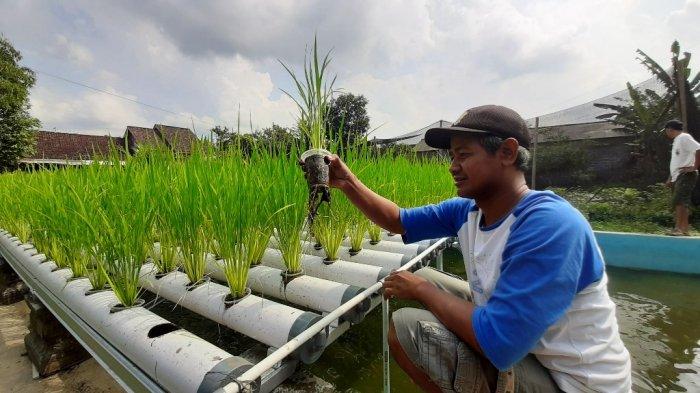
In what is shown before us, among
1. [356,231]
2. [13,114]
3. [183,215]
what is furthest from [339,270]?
[13,114]

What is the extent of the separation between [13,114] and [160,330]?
75.3ft

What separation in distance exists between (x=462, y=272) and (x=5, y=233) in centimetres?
618

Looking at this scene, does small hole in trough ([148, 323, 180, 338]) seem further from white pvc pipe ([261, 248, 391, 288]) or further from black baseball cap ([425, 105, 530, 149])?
black baseball cap ([425, 105, 530, 149])

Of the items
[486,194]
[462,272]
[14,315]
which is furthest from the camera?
[462,272]

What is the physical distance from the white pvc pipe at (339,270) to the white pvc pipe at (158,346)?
91cm

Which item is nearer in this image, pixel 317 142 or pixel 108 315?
pixel 108 315

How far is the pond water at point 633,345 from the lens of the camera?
2.01m

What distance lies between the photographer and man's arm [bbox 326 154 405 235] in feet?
5.66

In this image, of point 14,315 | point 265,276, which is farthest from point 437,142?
point 14,315

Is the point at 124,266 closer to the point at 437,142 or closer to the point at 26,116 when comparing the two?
the point at 437,142

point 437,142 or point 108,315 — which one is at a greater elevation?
point 437,142

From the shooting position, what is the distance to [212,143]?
7.59 ft

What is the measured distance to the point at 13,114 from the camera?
53.5 feet

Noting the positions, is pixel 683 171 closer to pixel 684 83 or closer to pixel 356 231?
pixel 684 83
